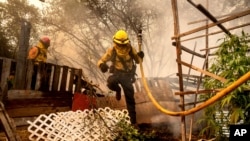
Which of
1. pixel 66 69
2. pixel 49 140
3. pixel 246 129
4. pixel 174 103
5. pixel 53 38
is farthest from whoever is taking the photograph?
pixel 53 38

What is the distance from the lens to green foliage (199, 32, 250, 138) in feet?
14.8

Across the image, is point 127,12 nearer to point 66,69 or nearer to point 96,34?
point 96,34

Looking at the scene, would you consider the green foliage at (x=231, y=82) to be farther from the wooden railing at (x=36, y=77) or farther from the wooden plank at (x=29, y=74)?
the wooden plank at (x=29, y=74)

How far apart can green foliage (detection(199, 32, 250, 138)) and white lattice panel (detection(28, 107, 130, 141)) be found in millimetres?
2384

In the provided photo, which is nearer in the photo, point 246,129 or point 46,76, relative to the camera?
point 246,129

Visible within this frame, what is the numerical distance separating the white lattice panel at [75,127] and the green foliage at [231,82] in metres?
2.38

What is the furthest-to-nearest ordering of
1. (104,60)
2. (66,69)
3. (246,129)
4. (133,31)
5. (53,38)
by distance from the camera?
1. (53,38)
2. (133,31)
3. (66,69)
4. (104,60)
5. (246,129)

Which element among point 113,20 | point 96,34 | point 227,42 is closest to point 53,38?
point 96,34

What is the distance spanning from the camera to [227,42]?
16.7 feet

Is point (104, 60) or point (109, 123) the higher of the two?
point (104, 60)

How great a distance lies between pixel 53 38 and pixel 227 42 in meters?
18.8

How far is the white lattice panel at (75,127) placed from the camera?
19.1 feet

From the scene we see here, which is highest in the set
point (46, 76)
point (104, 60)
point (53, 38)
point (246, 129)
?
point (53, 38)

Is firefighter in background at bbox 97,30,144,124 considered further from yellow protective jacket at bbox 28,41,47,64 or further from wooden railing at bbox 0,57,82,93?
yellow protective jacket at bbox 28,41,47,64
